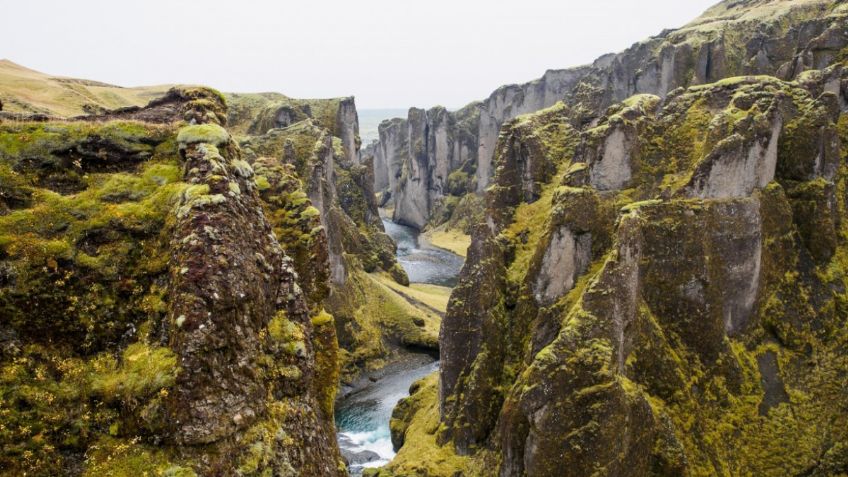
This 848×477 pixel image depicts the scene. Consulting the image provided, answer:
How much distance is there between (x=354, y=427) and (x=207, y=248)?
4556 centimetres

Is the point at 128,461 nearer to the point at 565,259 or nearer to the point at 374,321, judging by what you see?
the point at 565,259

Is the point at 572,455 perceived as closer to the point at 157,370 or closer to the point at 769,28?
the point at 157,370

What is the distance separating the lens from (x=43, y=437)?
13.1 metres

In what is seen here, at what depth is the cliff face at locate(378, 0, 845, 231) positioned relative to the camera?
208ft

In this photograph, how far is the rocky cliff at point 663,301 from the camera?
29.2 m

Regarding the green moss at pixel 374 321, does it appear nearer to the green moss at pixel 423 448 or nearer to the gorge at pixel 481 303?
the gorge at pixel 481 303

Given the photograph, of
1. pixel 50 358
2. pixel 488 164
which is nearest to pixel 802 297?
pixel 50 358

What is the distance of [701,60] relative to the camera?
110 metres

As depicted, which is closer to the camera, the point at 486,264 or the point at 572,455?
the point at 572,455

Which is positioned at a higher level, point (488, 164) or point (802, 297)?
point (488, 164)

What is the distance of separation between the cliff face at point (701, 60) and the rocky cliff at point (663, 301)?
12789mm

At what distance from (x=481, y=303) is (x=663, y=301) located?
40.4 feet

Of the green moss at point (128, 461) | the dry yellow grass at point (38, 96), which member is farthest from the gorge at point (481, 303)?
the dry yellow grass at point (38, 96)

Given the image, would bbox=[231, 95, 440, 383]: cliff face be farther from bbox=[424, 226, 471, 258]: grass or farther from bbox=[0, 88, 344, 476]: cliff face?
bbox=[424, 226, 471, 258]: grass
